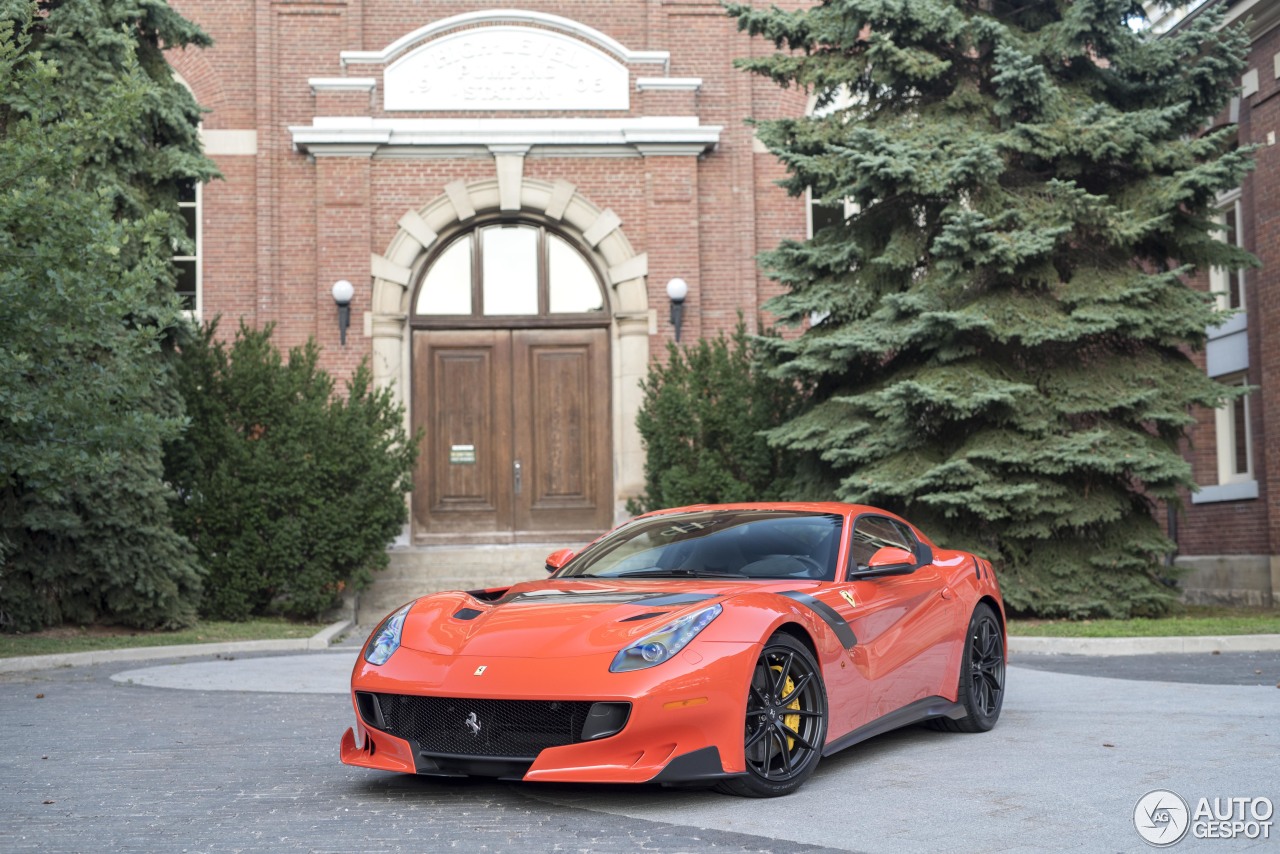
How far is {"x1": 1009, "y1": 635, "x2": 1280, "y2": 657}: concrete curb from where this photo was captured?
12.8m

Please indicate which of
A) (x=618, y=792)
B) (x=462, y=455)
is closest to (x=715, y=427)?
(x=462, y=455)

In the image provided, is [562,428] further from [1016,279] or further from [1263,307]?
[1263,307]

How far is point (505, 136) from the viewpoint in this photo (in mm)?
20875

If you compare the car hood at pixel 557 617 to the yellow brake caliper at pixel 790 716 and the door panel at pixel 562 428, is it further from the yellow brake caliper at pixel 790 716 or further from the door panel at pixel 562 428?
the door panel at pixel 562 428

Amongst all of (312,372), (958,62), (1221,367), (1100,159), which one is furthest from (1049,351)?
(312,372)

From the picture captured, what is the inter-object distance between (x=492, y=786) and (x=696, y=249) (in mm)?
15862

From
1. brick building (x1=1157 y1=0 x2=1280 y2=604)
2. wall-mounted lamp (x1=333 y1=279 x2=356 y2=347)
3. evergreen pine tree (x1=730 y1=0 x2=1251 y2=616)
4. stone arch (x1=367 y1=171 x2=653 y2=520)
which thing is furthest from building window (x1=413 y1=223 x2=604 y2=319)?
brick building (x1=1157 y1=0 x2=1280 y2=604)

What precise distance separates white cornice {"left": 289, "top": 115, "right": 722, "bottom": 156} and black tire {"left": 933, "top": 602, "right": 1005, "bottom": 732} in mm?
14153

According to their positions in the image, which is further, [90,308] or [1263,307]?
[1263,307]

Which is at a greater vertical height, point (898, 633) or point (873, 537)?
point (873, 537)

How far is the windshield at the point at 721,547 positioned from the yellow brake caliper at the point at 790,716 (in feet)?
2.83

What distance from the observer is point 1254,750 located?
22.3ft

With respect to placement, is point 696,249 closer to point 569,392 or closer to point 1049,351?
point 569,392

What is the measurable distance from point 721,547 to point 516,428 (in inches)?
570
